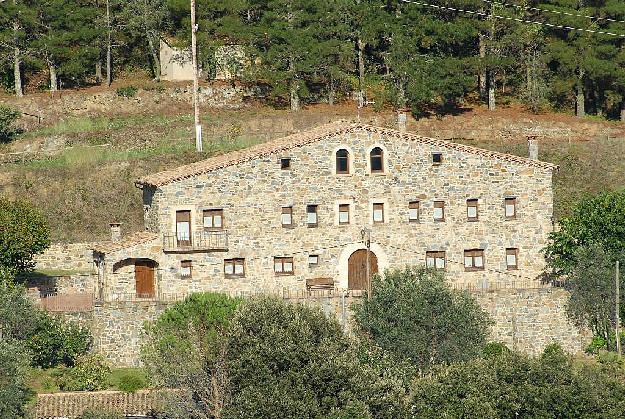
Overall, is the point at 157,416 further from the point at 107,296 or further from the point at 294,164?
the point at 294,164

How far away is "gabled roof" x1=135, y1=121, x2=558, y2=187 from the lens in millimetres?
68188

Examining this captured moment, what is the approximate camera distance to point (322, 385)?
5359 centimetres

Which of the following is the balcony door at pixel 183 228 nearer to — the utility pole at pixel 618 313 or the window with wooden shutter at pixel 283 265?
the window with wooden shutter at pixel 283 265

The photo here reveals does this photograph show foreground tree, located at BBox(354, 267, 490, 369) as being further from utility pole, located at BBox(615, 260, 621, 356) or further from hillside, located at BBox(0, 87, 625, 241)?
hillside, located at BBox(0, 87, 625, 241)

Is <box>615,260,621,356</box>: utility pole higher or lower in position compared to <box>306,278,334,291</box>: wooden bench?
A: lower

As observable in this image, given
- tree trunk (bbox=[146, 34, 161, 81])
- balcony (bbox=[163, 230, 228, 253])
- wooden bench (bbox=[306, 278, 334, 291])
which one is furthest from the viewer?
tree trunk (bbox=[146, 34, 161, 81])

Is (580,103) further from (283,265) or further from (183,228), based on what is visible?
(183,228)

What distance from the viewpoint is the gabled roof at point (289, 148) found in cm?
6819

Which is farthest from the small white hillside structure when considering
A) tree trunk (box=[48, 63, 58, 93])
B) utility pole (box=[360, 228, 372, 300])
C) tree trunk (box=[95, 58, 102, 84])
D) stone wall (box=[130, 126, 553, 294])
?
utility pole (box=[360, 228, 372, 300])

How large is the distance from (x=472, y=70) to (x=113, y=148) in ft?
65.5

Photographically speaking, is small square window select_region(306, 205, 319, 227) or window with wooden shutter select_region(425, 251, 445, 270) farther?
window with wooden shutter select_region(425, 251, 445, 270)

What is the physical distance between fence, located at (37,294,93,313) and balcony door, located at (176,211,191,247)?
14.3 feet

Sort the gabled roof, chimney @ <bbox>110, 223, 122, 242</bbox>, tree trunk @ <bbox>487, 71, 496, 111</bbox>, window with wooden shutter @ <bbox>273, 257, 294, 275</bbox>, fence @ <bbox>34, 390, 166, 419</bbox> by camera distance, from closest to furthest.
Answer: fence @ <bbox>34, 390, 166, 419</bbox> < the gabled roof < window with wooden shutter @ <bbox>273, 257, 294, 275</bbox> < chimney @ <bbox>110, 223, 122, 242</bbox> < tree trunk @ <bbox>487, 71, 496, 111</bbox>

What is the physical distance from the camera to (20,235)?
68188 millimetres
